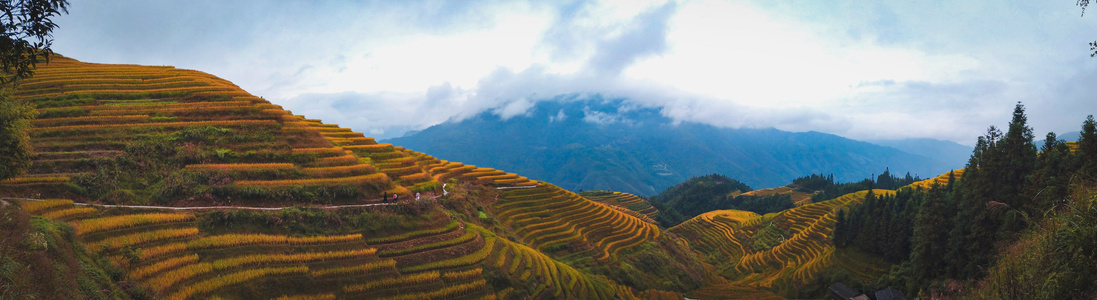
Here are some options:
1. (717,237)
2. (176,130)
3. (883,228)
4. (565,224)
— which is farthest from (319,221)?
(717,237)

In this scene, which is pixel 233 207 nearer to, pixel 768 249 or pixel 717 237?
pixel 768 249

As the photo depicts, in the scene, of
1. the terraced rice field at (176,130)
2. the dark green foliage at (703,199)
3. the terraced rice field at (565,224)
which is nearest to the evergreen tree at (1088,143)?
the terraced rice field at (565,224)

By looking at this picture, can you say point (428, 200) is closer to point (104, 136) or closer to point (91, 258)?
point (91, 258)

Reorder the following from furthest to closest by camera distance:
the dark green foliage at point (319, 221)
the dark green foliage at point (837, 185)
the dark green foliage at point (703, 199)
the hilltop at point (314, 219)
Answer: the dark green foliage at point (703, 199) → the dark green foliage at point (837, 185) → the dark green foliage at point (319, 221) → the hilltop at point (314, 219)

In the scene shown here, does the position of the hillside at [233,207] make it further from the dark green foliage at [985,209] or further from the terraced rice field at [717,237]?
the terraced rice field at [717,237]

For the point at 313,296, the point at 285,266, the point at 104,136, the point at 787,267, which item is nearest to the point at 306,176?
the point at 285,266
